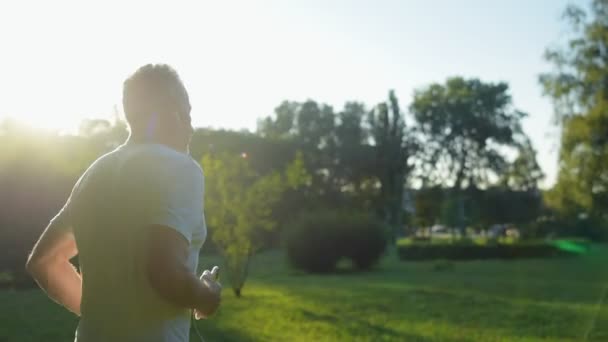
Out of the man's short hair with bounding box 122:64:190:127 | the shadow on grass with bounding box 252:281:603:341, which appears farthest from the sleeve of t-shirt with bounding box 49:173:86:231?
the shadow on grass with bounding box 252:281:603:341

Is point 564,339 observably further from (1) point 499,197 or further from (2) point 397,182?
(1) point 499,197

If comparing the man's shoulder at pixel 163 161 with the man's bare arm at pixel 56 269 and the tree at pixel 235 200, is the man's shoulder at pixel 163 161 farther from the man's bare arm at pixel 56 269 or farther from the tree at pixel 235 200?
the tree at pixel 235 200

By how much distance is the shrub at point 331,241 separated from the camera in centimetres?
3086

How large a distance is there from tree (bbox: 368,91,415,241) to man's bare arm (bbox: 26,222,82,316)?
63.9 metres

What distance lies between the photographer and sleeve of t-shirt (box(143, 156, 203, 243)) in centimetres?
179

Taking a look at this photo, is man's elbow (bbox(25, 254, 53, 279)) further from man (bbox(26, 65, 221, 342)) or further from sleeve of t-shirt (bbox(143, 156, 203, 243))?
sleeve of t-shirt (bbox(143, 156, 203, 243))

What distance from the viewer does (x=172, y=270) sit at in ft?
5.78

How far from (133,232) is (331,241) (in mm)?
29285

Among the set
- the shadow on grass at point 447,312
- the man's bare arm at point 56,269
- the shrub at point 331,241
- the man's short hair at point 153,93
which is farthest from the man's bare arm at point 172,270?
the shrub at point 331,241

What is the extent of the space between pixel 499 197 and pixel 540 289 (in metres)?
58.2

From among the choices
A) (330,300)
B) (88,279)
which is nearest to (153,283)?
(88,279)

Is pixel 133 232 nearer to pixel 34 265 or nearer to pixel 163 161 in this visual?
pixel 163 161

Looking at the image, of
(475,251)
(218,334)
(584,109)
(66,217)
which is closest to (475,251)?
(475,251)

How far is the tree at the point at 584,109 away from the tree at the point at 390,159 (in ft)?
102
